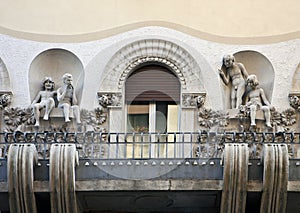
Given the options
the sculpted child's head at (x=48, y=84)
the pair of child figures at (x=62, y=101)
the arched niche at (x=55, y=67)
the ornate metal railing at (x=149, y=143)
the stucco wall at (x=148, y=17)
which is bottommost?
the ornate metal railing at (x=149, y=143)

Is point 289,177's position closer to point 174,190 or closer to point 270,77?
point 174,190

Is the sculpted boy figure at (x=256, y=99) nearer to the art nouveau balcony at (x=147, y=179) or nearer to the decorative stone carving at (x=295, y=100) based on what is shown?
the decorative stone carving at (x=295, y=100)

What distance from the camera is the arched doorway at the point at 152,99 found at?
16469 mm

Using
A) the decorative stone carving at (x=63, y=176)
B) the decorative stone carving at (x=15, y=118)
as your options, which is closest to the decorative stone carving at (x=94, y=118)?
the decorative stone carving at (x=15, y=118)

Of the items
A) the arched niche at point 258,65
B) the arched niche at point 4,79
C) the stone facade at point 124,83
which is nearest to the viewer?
the stone facade at point 124,83

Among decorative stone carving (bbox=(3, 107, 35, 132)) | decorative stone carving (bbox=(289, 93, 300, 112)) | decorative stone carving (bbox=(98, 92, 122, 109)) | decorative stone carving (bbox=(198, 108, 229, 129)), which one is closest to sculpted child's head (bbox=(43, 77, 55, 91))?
decorative stone carving (bbox=(3, 107, 35, 132))

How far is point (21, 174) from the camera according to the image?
13906mm

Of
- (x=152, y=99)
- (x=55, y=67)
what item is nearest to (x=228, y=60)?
(x=152, y=99)

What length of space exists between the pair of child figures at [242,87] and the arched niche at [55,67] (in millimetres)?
2777

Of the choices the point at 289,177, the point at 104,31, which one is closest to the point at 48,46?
the point at 104,31

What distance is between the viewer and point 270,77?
16.5 meters

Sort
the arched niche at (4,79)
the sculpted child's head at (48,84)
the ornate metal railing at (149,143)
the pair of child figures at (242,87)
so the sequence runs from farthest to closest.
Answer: the sculpted child's head at (48,84) < the arched niche at (4,79) < the pair of child figures at (242,87) < the ornate metal railing at (149,143)

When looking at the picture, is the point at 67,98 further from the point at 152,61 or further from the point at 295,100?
the point at 295,100

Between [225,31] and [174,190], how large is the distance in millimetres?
4113
